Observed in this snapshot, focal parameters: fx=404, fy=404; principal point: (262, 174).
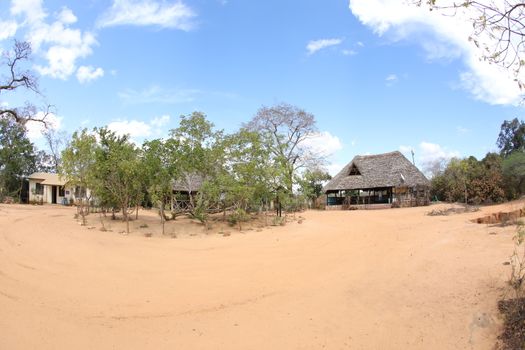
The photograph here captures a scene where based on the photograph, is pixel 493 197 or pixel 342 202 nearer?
pixel 493 197

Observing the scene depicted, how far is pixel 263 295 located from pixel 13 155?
115 feet

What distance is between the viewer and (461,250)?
25.3 ft

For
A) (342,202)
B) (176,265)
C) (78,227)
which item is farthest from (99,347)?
(342,202)

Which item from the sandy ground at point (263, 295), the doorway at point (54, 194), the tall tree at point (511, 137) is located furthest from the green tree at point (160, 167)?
the tall tree at point (511, 137)

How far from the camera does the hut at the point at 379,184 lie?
29.0 m

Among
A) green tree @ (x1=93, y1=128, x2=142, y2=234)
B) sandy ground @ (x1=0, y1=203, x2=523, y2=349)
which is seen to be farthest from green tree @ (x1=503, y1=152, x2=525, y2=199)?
green tree @ (x1=93, y1=128, x2=142, y2=234)

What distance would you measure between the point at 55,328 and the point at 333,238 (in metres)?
7.58

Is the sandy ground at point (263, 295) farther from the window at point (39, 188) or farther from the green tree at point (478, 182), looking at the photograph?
the window at point (39, 188)

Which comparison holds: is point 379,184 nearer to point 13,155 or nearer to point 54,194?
point 54,194

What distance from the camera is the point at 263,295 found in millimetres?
7152

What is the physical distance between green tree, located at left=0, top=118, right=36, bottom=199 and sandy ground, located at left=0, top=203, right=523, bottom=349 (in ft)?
91.8

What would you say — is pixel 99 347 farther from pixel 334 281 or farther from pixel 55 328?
pixel 334 281

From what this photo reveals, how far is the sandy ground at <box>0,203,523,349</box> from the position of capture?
18.3ft

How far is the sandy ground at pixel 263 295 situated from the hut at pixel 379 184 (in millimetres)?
19653
